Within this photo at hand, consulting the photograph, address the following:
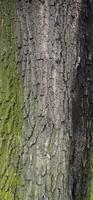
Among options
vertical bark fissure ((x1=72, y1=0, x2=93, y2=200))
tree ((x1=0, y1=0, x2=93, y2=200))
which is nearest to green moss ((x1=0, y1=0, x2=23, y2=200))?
tree ((x1=0, y1=0, x2=93, y2=200))

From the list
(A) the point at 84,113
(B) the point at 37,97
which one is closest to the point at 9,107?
(B) the point at 37,97

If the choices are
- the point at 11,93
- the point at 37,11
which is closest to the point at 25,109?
the point at 11,93

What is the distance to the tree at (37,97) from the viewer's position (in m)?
2.43

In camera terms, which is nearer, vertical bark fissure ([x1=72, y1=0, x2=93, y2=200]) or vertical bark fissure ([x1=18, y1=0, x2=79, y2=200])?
vertical bark fissure ([x1=18, y1=0, x2=79, y2=200])

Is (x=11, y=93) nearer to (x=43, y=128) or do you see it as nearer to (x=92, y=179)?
(x=43, y=128)

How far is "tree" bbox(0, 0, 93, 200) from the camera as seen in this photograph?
7.97 ft

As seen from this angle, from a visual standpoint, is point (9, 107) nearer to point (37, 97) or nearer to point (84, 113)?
point (37, 97)

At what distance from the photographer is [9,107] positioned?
246cm

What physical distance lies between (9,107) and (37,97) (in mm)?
163

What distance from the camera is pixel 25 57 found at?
2484mm

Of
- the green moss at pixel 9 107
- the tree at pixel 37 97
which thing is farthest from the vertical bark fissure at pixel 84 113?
the green moss at pixel 9 107

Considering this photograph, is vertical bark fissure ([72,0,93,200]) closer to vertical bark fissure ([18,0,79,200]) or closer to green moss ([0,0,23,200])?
vertical bark fissure ([18,0,79,200])

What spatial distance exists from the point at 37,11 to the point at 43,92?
454 millimetres

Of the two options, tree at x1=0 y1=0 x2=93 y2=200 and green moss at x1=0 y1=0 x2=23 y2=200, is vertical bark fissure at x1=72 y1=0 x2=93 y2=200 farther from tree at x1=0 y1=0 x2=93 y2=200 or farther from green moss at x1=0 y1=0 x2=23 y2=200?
green moss at x1=0 y1=0 x2=23 y2=200
